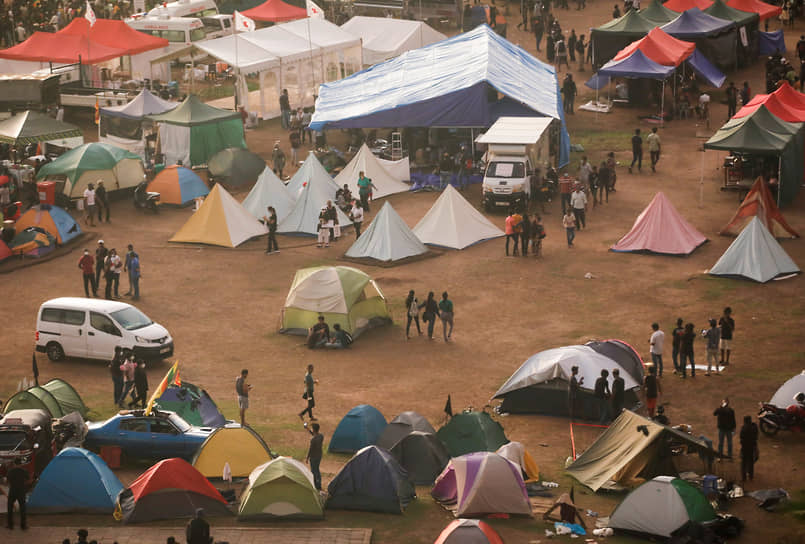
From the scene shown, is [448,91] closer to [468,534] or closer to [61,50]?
[61,50]

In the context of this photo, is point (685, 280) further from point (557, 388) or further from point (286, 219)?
point (286, 219)

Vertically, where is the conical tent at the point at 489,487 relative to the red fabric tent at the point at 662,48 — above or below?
below

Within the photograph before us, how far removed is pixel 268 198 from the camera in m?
38.5

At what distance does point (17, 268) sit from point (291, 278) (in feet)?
26.7

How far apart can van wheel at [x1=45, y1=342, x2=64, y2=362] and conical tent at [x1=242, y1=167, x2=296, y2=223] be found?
11.2m

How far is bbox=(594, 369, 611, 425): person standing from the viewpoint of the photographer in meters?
24.1

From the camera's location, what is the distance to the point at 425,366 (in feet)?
91.6

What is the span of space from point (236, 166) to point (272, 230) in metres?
8.12

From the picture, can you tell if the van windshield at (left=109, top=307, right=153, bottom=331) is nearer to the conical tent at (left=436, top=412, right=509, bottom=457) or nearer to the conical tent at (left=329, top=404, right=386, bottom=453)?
the conical tent at (left=329, top=404, right=386, bottom=453)

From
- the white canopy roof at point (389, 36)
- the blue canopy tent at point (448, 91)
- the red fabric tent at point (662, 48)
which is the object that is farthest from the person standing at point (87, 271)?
the white canopy roof at point (389, 36)

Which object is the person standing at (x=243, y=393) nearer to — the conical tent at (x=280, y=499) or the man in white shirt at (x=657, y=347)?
the conical tent at (x=280, y=499)

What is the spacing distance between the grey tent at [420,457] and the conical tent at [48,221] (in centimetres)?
1837

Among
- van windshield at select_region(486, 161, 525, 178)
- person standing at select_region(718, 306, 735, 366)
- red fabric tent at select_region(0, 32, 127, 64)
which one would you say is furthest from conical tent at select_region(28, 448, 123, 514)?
red fabric tent at select_region(0, 32, 127, 64)

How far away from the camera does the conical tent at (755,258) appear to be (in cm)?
3209
